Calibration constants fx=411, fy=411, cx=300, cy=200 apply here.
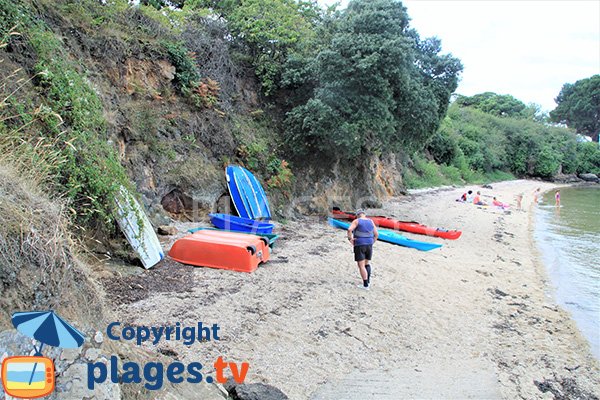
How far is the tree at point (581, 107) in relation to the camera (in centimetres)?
6047

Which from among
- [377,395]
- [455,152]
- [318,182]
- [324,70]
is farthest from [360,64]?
[455,152]

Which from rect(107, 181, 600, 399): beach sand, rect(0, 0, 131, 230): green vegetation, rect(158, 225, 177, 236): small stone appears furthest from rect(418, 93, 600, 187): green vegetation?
rect(0, 0, 131, 230): green vegetation

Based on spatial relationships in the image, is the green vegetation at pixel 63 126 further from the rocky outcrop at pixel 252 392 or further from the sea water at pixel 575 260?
the sea water at pixel 575 260

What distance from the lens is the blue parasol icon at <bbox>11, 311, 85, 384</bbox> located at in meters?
2.31

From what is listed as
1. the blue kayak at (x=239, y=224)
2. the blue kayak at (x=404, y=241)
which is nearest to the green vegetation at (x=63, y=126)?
the blue kayak at (x=239, y=224)

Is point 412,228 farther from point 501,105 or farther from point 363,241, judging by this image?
point 501,105

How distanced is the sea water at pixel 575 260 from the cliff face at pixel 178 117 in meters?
7.19

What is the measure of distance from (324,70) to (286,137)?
8.22 ft

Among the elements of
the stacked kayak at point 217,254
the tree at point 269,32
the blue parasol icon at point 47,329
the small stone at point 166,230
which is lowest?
the stacked kayak at point 217,254

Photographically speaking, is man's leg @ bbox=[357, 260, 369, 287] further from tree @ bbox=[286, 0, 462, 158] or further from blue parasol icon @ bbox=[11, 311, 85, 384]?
tree @ bbox=[286, 0, 462, 158]

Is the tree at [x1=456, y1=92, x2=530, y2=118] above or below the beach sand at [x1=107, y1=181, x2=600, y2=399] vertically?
above

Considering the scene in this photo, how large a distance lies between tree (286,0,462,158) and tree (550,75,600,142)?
60.2 m

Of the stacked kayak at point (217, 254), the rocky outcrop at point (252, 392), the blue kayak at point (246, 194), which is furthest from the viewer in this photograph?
the blue kayak at point (246, 194)

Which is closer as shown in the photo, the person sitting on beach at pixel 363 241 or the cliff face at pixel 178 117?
the person sitting on beach at pixel 363 241
